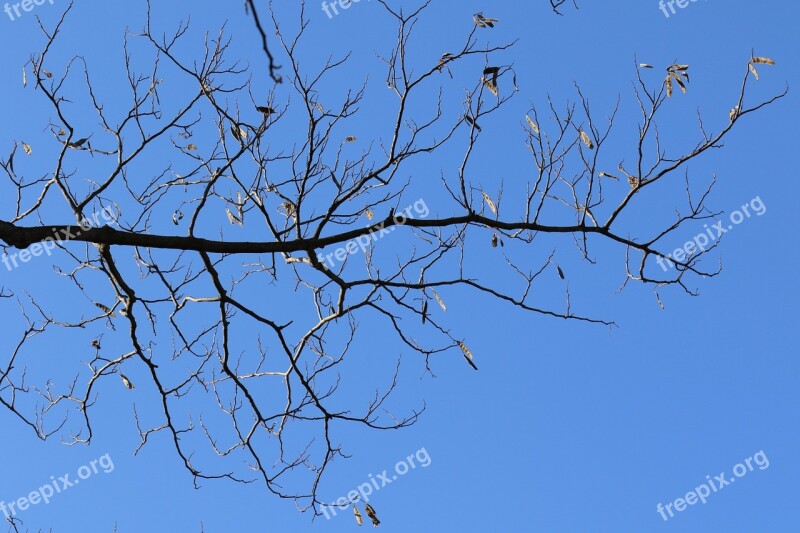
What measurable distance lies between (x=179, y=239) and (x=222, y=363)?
3.29ft

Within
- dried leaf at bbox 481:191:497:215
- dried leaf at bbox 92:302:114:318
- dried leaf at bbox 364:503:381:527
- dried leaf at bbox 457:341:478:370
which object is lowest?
dried leaf at bbox 364:503:381:527

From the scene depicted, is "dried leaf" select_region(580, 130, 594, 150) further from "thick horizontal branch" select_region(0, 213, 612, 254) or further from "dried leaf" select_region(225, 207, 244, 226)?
"dried leaf" select_region(225, 207, 244, 226)

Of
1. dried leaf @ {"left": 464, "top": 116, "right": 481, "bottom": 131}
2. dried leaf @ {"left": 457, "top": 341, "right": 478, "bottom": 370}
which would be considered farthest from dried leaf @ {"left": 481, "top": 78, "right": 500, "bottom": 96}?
dried leaf @ {"left": 457, "top": 341, "right": 478, "bottom": 370}

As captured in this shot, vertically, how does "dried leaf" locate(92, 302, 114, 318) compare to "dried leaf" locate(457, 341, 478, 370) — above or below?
above

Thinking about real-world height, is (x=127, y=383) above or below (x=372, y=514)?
above

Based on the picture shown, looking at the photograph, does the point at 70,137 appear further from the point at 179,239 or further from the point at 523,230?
the point at 523,230

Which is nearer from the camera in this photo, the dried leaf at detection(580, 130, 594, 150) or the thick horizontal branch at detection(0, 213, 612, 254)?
the thick horizontal branch at detection(0, 213, 612, 254)

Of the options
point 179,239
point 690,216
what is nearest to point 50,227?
point 179,239

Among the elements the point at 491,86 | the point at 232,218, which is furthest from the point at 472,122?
the point at 232,218

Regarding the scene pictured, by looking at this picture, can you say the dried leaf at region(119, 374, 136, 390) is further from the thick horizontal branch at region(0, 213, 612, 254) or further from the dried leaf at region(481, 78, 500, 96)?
the dried leaf at region(481, 78, 500, 96)

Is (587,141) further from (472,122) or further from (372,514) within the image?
(372,514)

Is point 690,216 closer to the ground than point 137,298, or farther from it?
closer to the ground

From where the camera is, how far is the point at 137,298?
185 inches

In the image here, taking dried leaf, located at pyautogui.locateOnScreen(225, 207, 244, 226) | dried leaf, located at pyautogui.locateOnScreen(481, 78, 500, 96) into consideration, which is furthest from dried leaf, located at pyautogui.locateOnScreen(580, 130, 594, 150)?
dried leaf, located at pyautogui.locateOnScreen(225, 207, 244, 226)
